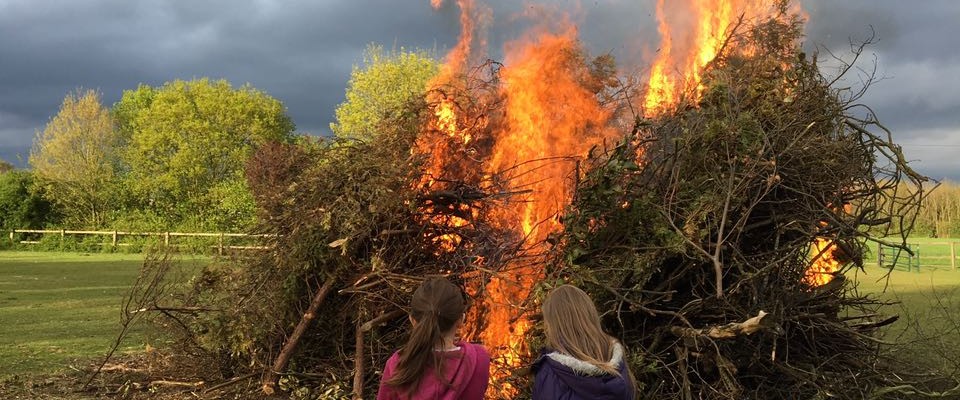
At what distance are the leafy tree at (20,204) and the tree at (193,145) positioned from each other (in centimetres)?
479

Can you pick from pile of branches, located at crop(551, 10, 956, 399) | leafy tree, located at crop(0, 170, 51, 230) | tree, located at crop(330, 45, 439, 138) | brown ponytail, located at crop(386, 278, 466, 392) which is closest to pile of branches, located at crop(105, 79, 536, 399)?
pile of branches, located at crop(551, 10, 956, 399)

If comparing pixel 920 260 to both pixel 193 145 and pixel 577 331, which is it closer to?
pixel 577 331

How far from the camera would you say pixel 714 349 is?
16.3 ft

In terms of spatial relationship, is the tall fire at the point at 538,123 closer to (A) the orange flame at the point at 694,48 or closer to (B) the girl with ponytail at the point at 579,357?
(A) the orange flame at the point at 694,48

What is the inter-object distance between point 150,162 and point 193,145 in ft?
8.87

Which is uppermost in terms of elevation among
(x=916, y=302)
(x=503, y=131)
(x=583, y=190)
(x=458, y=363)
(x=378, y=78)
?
(x=378, y=78)

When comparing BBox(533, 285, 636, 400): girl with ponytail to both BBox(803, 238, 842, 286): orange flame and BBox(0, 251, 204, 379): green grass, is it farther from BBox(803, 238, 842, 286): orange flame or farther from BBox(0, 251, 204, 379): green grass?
BBox(0, 251, 204, 379): green grass

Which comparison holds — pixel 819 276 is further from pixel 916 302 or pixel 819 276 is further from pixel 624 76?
pixel 916 302

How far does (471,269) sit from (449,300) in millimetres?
3145

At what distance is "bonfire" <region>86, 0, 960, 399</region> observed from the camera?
16.7ft

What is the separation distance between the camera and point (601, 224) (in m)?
5.34

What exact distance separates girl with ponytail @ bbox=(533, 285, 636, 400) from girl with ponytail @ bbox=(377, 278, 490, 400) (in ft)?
1.15

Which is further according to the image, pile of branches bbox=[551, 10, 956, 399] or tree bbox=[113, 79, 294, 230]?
tree bbox=[113, 79, 294, 230]

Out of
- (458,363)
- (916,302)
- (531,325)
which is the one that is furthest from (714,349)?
(916,302)
